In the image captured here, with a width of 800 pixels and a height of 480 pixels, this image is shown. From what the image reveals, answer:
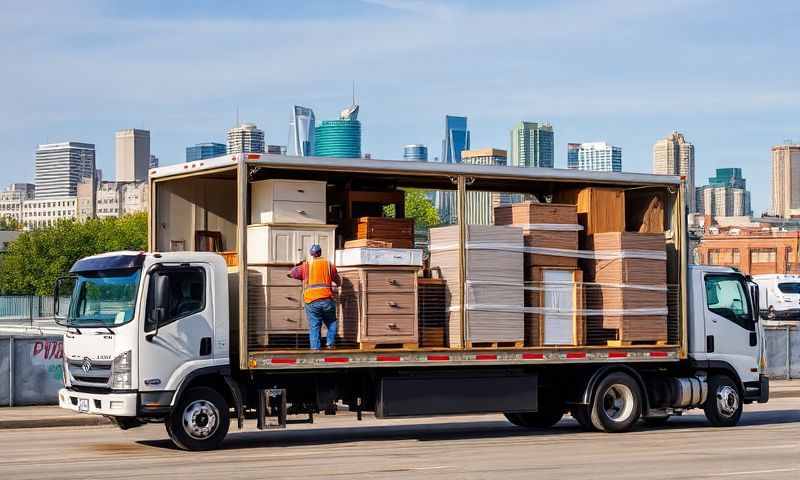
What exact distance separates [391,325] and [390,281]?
0.63 meters

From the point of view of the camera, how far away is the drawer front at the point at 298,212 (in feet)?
56.5

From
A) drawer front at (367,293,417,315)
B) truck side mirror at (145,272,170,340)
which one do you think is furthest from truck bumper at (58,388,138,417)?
drawer front at (367,293,417,315)

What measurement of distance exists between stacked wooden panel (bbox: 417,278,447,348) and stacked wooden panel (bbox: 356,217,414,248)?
0.64 m

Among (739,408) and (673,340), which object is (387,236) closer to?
(673,340)

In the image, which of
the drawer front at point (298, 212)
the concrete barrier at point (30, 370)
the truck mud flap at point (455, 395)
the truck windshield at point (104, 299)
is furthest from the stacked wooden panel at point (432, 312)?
the concrete barrier at point (30, 370)

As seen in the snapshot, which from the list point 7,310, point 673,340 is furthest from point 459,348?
point 7,310

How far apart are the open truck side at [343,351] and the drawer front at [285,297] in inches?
12.2

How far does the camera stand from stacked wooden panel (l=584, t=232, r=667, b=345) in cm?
1936

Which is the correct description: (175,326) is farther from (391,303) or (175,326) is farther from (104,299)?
(391,303)

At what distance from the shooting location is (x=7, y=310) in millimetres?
72062

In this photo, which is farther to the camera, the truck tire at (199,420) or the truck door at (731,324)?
the truck door at (731,324)

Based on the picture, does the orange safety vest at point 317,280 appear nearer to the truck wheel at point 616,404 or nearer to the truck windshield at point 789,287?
the truck wheel at point 616,404

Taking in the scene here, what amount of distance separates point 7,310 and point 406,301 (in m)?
59.0

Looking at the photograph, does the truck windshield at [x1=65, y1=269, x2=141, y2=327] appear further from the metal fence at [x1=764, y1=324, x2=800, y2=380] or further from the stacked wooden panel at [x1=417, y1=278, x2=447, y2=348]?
the metal fence at [x1=764, y1=324, x2=800, y2=380]
